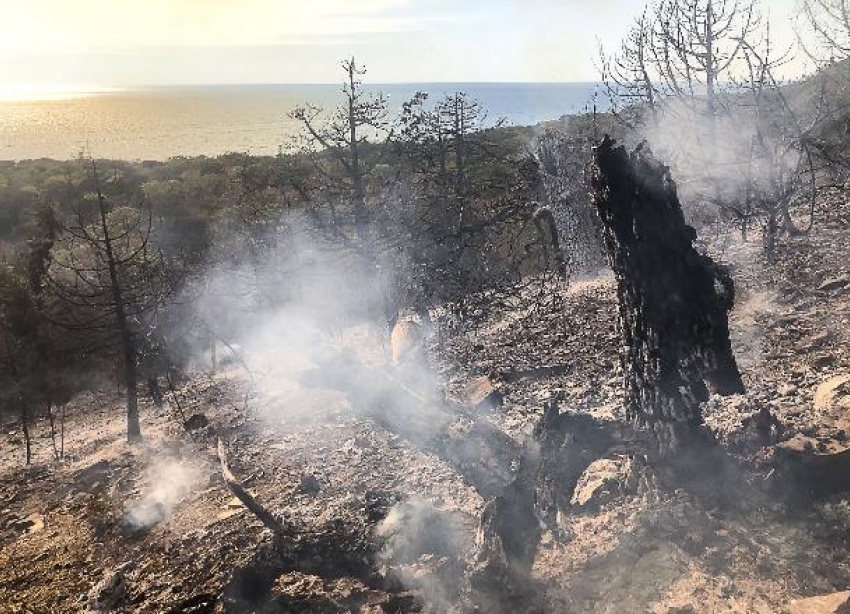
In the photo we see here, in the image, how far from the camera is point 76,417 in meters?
12.8

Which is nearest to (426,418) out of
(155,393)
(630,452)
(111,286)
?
(630,452)

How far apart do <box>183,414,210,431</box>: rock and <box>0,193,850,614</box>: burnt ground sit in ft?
0.58

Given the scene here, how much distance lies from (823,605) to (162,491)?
300 inches

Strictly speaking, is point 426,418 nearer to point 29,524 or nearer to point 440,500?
point 440,500

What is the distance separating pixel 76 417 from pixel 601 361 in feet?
36.6

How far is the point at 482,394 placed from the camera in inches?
342

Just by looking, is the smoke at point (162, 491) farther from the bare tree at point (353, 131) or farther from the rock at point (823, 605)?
the rock at point (823, 605)

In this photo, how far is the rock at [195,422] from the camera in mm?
10031

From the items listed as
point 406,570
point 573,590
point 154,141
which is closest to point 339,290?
point 406,570

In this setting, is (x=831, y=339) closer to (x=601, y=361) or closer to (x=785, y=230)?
(x=601, y=361)

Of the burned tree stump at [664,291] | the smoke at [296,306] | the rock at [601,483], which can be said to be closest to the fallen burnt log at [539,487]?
the rock at [601,483]

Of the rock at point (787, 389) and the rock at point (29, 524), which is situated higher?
the rock at point (787, 389)

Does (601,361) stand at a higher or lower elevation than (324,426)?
higher

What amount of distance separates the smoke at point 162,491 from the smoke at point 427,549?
3.47 meters
